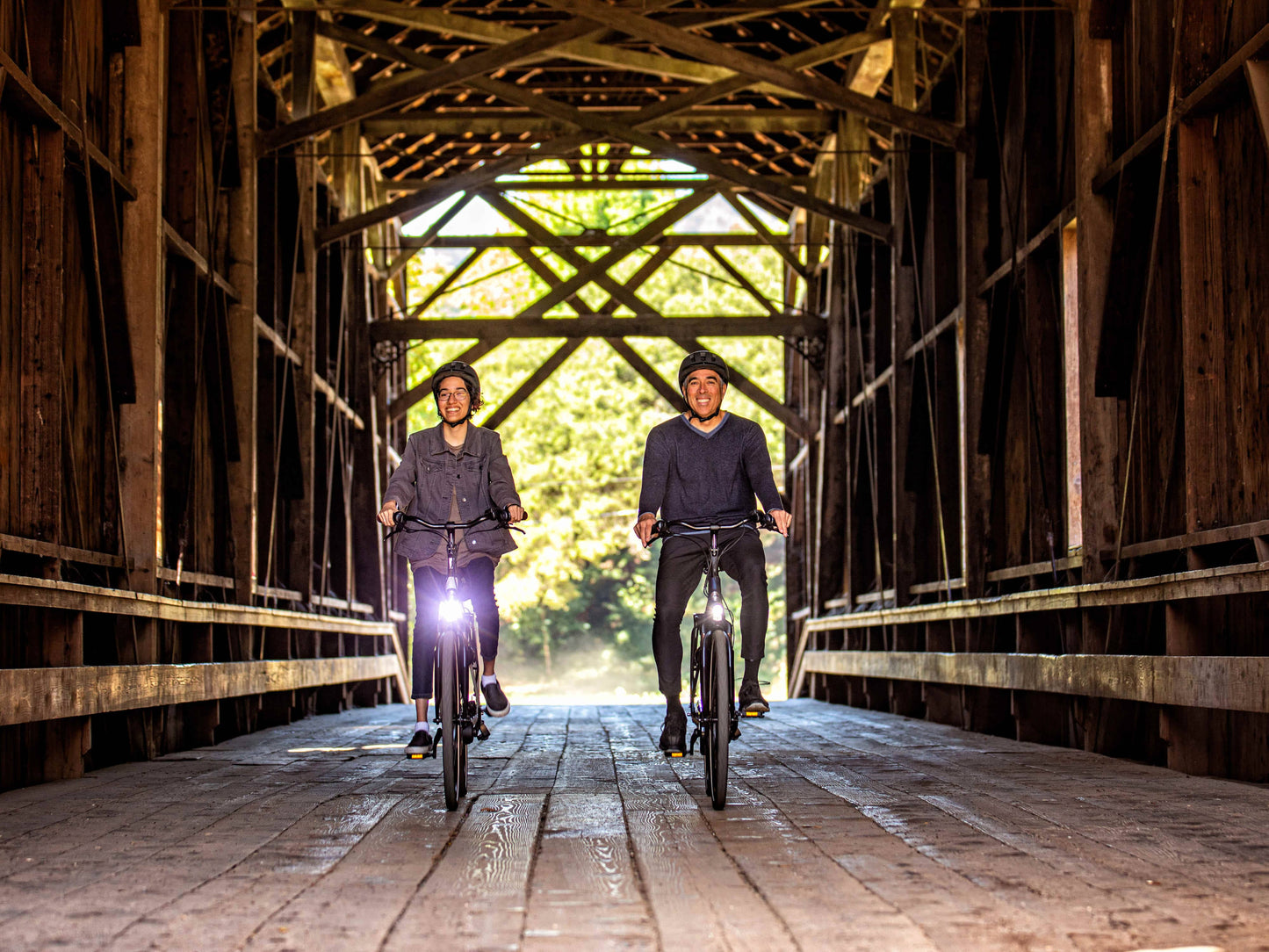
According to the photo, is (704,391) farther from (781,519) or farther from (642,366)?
(642,366)

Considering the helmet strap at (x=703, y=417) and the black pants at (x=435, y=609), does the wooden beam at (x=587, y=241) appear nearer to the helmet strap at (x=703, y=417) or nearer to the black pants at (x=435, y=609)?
the helmet strap at (x=703, y=417)

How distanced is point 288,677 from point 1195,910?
27.7 ft

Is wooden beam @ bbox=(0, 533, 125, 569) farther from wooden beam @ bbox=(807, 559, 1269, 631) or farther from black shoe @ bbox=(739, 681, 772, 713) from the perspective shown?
wooden beam @ bbox=(807, 559, 1269, 631)

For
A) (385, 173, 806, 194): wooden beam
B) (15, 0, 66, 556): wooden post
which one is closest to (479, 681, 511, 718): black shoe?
(15, 0, 66, 556): wooden post

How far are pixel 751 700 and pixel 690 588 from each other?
1.98 ft

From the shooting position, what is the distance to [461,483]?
21.2 ft

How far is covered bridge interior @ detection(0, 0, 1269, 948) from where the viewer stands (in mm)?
6840

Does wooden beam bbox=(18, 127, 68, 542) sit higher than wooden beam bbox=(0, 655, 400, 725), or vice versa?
wooden beam bbox=(18, 127, 68, 542)

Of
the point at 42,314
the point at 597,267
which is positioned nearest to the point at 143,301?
the point at 42,314

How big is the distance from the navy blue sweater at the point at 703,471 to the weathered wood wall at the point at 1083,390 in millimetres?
1857

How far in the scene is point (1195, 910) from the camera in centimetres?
346

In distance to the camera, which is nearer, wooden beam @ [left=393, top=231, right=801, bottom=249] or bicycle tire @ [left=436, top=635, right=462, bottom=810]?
bicycle tire @ [left=436, top=635, right=462, bottom=810]

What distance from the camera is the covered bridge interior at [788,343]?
269 inches

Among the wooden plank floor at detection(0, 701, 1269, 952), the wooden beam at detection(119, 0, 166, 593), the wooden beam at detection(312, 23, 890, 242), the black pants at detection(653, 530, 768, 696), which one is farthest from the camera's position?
the wooden beam at detection(312, 23, 890, 242)
